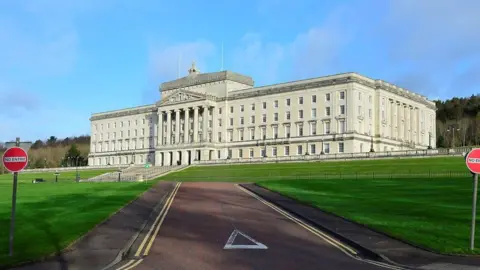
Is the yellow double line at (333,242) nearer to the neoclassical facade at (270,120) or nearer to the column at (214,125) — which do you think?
the neoclassical facade at (270,120)

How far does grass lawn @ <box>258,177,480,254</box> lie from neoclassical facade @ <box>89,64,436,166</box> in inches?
2957

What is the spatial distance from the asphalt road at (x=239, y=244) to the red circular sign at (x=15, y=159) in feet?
14.9

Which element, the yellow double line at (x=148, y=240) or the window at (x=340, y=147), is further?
the window at (x=340, y=147)

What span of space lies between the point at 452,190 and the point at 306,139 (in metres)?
83.6

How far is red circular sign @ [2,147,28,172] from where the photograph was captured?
1602cm

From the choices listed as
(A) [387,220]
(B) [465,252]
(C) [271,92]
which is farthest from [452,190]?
(C) [271,92]

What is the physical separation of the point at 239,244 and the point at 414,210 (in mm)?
12737

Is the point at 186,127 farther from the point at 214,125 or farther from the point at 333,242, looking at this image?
the point at 333,242

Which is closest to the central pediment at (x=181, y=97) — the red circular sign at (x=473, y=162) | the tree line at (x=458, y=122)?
the tree line at (x=458, y=122)

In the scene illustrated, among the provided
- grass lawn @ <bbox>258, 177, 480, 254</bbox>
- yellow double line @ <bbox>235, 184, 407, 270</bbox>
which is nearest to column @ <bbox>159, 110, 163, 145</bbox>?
grass lawn @ <bbox>258, 177, 480, 254</bbox>

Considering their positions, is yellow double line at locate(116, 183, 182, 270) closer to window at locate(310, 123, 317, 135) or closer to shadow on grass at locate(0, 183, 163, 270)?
shadow on grass at locate(0, 183, 163, 270)

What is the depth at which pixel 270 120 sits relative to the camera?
429ft

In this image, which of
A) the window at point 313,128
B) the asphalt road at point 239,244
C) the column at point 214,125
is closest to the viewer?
the asphalt road at point 239,244

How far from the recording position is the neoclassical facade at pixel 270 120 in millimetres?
117375
